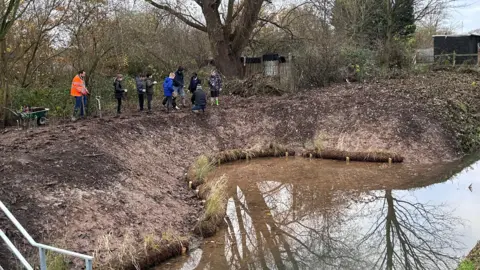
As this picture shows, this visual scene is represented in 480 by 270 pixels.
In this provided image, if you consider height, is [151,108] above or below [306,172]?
above

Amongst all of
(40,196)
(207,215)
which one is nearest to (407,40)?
(207,215)

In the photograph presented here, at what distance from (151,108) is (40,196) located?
886 centimetres

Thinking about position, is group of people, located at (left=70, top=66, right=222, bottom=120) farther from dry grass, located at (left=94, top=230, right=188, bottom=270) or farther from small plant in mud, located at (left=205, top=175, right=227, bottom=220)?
dry grass, located at (left=94, top=230, right=188, bottom=270)

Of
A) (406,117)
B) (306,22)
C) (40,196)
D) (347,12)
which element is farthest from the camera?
(347,12)

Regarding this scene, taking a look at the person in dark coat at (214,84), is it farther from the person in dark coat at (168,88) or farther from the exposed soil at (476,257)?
the exposed soil at (476,257)

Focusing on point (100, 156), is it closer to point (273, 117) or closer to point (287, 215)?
point (287, 215)

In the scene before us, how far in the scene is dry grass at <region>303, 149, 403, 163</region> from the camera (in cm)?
1368

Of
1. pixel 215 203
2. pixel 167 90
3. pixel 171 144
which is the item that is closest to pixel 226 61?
pixel 167 90

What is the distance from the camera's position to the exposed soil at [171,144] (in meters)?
7.83

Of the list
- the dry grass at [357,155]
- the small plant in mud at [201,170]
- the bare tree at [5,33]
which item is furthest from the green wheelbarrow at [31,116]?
the dry grass at [357,155]

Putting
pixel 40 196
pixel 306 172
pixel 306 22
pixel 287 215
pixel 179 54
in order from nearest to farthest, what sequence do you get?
pixel 40 196, pixel 287 215, pixel 306 172, pixel 179 54, pixel 306 22

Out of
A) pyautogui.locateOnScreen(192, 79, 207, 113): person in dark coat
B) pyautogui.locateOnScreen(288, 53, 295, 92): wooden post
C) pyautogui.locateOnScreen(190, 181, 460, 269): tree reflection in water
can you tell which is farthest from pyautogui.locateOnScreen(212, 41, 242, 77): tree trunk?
pyautogui.locateOnScreen(190, 181, 460, 269): tree reflection in water

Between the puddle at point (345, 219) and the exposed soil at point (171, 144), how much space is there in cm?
121

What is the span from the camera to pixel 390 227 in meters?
8.84
